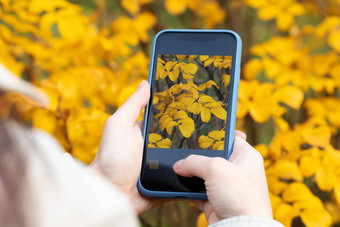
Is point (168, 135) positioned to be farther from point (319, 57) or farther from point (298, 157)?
point (319, 57)

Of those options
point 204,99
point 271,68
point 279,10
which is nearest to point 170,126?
point 204,99

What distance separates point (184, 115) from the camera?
1.11 meters

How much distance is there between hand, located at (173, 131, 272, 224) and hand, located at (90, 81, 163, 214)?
0.13 metres

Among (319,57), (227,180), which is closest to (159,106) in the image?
(227,180)

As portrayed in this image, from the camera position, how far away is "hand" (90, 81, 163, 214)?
3.35ft

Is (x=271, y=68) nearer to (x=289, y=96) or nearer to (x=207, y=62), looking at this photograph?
(x=289, y=96)

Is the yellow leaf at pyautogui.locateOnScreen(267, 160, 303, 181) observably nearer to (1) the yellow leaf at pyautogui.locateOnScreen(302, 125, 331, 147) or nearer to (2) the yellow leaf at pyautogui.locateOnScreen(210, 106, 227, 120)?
(1) the yellow leaf at pyautogui.locateOnScreen(302, 125, 331, 147)

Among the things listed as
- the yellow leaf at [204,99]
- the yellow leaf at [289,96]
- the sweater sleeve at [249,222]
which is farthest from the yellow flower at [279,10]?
the sweater sleeve at [249,222]

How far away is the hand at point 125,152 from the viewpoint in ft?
3.35

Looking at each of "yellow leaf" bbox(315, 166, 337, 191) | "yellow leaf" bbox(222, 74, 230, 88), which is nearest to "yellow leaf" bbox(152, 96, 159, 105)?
"yellow leaf" bbox(222, 74, 230, 88)

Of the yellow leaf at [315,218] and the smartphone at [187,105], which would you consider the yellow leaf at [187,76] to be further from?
the yellow leaf at [315,218]

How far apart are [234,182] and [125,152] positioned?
33cm

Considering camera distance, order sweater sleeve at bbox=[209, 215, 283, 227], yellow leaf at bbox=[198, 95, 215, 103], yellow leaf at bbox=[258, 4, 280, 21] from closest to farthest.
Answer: sweater sleeve at bbox=[209, 215, 283, 227]
yellow leaf at bbox=[198, 95, 215, 103]
yellow leaf at bbox=[258, 4, 280, 21]

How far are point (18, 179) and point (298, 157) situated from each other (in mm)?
1079
